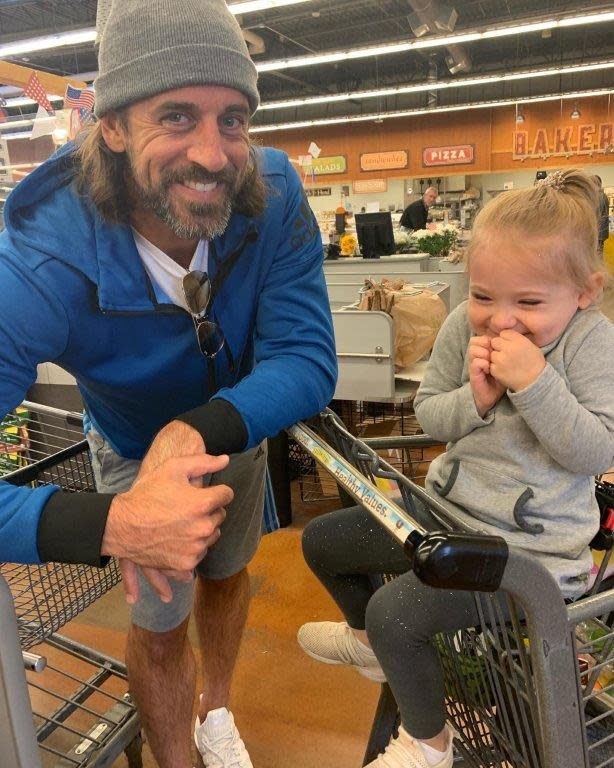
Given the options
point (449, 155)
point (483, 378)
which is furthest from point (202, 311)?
point (449, 155)

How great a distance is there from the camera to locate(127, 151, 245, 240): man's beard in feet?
4.15

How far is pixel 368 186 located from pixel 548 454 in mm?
Result: 16579

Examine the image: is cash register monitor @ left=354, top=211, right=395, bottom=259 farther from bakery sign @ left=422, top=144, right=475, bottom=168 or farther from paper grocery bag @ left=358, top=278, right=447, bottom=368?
bakery sign @ left=422, top=144, right=475, bottom=168

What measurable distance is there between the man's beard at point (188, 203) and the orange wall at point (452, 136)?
49.2 feet

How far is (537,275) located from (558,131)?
604 inches

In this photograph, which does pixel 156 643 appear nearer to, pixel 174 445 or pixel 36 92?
pixel 174 445

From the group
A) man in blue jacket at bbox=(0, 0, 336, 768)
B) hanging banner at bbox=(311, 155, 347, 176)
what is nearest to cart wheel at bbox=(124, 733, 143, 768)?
man in blue jacket at bbox=(0, 0, 336, 768)

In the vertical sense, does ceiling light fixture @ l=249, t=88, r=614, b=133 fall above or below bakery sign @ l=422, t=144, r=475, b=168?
above

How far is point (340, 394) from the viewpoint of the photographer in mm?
3070

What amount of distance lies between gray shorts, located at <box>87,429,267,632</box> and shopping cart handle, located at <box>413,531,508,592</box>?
884mm

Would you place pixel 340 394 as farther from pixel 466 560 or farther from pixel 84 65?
pixel 84 65

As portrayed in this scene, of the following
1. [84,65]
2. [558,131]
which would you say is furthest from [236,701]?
[558,131]

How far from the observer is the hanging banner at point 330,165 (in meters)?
16.8

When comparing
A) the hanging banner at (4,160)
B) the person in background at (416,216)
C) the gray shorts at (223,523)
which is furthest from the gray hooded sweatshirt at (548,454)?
the person in background at (416,216)
